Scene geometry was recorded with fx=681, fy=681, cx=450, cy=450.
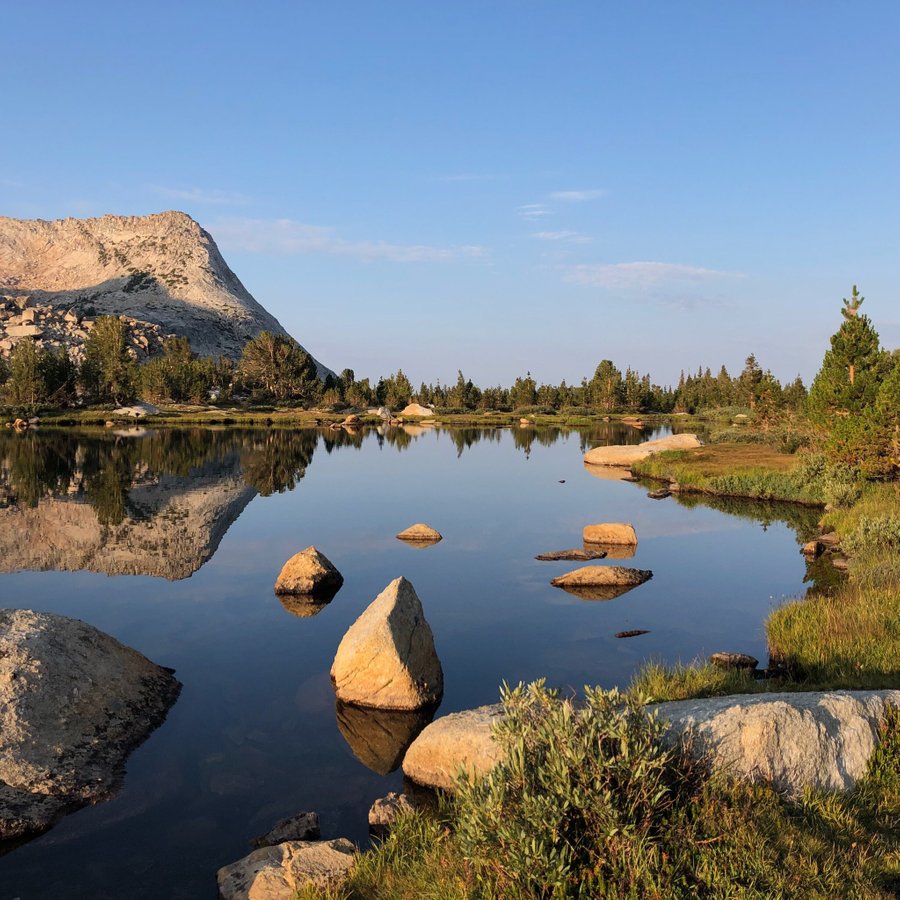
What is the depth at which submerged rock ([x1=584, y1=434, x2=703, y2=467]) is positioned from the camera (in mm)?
69713

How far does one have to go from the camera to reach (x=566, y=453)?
85.3 meters

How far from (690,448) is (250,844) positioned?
6538cm

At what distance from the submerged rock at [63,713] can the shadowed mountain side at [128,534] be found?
12.6 metres

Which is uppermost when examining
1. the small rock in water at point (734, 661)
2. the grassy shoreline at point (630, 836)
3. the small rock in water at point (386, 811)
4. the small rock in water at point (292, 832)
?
the grassy shoreline at point (630, 836)

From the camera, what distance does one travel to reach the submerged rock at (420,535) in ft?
115

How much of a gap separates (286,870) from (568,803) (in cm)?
439

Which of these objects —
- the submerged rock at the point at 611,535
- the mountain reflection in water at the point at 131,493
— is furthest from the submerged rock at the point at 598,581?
the mountain reflection in water at the point at 131,493

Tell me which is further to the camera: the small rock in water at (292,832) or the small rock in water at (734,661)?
the small rock in water at (734,661)

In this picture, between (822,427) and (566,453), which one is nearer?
(822,427)

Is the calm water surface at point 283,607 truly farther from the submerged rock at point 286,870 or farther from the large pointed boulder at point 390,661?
the submerged rock at point 286,870

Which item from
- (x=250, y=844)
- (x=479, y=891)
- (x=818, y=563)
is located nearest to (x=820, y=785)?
(x=479, y=891)

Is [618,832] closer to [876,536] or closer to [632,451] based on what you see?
[876,536]

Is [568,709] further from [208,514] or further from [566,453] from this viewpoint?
[566,453]

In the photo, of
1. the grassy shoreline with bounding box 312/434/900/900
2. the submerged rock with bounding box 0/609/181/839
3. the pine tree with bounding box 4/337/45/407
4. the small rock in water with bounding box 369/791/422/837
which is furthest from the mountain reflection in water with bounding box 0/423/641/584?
the pine tree with bounding box 4/337/45/407
